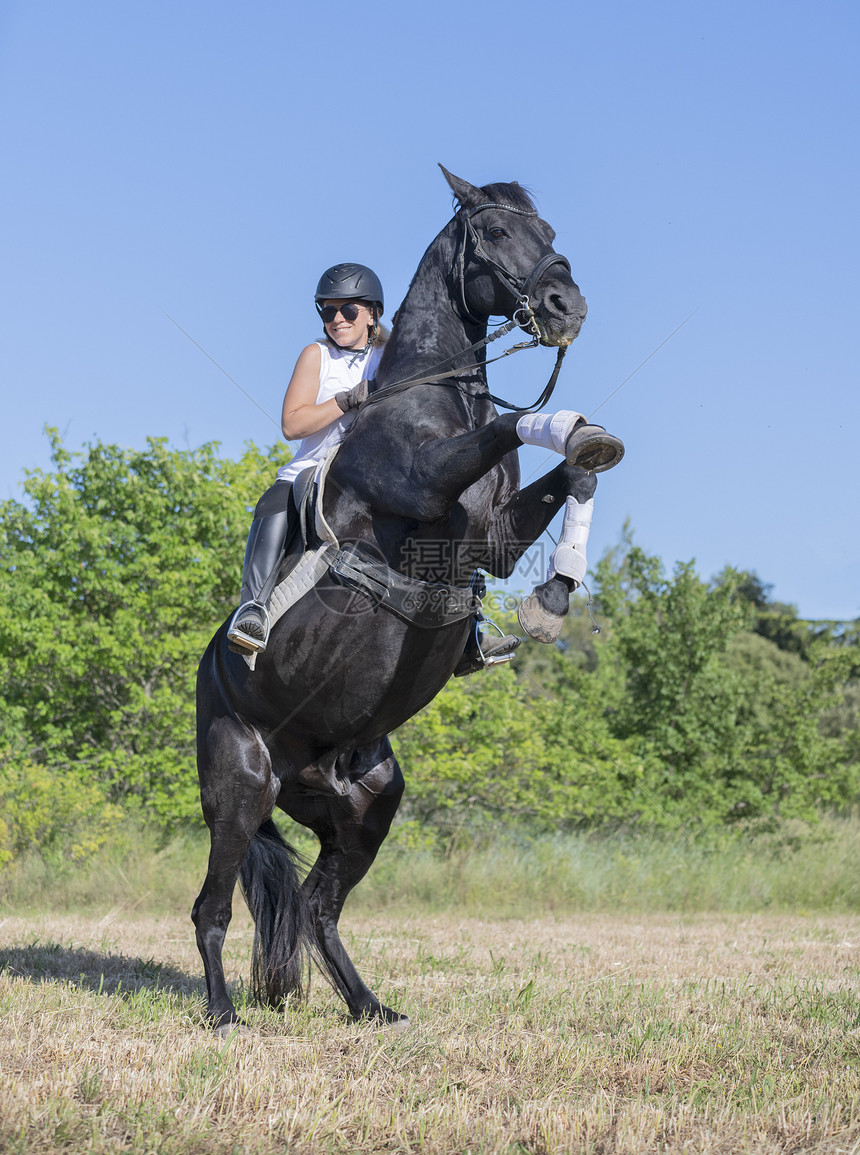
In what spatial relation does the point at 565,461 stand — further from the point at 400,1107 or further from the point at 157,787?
the point at 157,787

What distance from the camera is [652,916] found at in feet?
37.4

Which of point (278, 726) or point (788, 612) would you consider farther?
point (788, 612)

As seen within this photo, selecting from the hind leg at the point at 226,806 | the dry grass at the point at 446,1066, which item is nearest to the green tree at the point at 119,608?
the dry grass at the point at 446,1066

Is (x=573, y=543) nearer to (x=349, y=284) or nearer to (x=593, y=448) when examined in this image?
(x=593, y=448)

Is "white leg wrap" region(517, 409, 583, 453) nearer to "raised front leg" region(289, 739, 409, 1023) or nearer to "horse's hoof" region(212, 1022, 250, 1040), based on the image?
"raised front leg" region(289, 739, 409, 1023)

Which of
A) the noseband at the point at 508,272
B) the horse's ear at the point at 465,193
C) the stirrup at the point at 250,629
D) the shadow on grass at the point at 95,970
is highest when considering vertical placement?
the horse's ear at the point at 465,193

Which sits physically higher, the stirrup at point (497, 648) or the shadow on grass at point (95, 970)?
the stirrup at point (497, 648)

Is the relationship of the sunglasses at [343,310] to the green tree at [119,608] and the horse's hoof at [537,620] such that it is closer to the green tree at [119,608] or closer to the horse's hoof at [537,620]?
the horse's hoof at [537,620]

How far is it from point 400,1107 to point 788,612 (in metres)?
36.0

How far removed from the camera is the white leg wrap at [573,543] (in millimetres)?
4145

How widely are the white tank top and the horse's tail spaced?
2.11m

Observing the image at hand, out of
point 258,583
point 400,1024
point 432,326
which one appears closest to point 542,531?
point 432,326

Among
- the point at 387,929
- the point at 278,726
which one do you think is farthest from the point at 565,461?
the point at 387,929

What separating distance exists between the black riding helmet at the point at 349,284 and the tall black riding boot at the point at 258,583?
1132 millimetres
